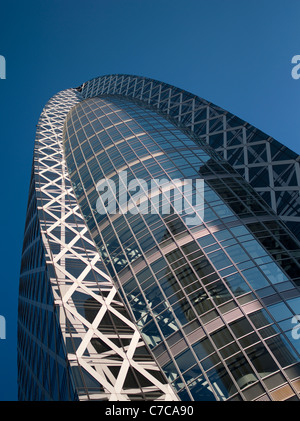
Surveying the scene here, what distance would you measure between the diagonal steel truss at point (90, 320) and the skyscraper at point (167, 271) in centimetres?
9

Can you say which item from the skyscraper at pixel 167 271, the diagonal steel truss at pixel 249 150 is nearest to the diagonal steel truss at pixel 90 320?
the skyscraper at pixel 167 271

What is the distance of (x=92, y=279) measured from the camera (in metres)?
27.2

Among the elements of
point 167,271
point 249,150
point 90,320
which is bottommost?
point 90,320

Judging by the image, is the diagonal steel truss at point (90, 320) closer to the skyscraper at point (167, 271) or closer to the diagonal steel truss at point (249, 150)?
the skyscraper at point (167, 271)

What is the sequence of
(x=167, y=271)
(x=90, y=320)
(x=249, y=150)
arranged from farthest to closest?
(x=249, y=150) → (x=167, y=271) → (x=90, y=320)

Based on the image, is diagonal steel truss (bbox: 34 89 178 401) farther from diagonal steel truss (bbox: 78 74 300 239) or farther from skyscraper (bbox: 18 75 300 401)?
diagonal steel truss (bbox: 78 74 300 239)

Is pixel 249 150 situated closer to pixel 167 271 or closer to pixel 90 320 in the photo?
pixel 167 271

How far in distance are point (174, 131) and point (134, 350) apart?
1143 inches

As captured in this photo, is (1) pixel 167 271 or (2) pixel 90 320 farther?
(1) pixel 167 271

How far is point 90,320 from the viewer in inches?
915

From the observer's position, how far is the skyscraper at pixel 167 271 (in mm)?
19141

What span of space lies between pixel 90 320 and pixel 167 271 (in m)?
6.28

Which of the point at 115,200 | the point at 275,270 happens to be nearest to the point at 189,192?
the point at 115,200

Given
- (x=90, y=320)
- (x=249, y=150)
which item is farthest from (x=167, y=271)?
(x=249, y=150)
